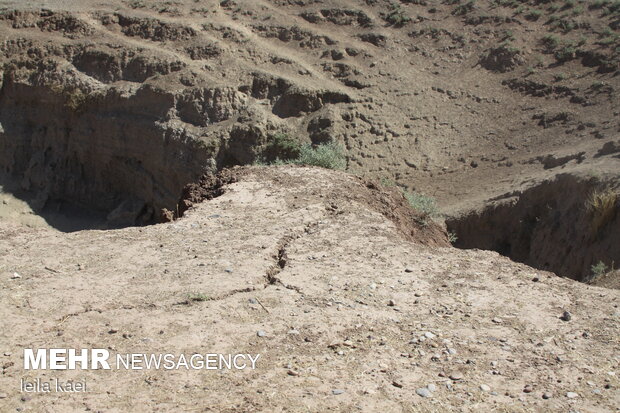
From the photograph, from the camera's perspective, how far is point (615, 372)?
400 cm

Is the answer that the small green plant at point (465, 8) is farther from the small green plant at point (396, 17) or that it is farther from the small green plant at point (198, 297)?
the small green plant at point (198, 297)

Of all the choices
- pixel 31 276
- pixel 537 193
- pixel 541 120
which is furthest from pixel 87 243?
pixel 541 120

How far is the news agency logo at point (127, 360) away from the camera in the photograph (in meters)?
3.97

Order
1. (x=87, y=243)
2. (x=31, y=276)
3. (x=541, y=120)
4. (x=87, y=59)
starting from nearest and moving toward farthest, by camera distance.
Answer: (x=31, y=276) → (x=87, y=243) → (x=541, y=120) → (x=87, y=59)

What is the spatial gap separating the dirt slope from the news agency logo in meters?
0.06

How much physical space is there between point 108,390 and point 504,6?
15341 millimetres

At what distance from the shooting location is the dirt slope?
377 centimetres

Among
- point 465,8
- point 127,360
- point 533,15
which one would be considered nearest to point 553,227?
point 127,360

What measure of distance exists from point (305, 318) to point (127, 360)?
114cm

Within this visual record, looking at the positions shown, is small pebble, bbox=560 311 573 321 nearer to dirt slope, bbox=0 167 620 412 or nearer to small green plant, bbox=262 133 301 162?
dirt slope, bbox=0 167 620 412

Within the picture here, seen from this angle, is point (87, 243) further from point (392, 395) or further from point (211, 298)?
point (392, 395)

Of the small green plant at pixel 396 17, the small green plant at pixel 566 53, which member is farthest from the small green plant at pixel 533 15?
the small green plant at pixel 396 17

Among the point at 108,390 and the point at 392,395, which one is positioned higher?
the point at 392,395

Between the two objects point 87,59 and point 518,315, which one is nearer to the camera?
point 518,315
